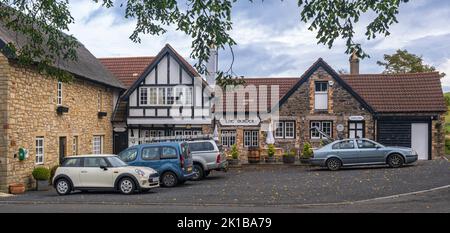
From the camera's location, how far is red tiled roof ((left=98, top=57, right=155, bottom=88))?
3250 cm

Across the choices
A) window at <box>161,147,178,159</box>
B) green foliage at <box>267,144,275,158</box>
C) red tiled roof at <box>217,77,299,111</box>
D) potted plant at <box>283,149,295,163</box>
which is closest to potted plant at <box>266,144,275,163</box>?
green foliage at <box>267,144,275,158</box>

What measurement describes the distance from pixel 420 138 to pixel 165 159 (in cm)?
1721

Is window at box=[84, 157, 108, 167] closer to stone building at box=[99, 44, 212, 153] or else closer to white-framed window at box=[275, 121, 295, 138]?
stone building at box=[99, 44, 212, 153]

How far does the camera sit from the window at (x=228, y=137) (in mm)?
30453

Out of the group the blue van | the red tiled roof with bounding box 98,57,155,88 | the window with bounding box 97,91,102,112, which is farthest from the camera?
the red tiled roof with bounding box 98,57,155,88

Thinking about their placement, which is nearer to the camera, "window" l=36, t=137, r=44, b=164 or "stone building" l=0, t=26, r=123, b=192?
"stone building" l=0, t=26, r=123, b=192

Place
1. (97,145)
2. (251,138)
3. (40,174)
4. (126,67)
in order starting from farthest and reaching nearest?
(126,67), (251,138), (97,145), (40,174)

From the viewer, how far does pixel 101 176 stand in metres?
16.8

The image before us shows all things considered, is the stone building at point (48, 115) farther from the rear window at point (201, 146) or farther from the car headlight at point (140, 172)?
the rear window at point (201, 146)

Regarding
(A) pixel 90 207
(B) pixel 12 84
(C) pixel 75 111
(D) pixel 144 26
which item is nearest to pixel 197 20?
(D) pixel 144 26

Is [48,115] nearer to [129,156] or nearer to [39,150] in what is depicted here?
[39,150]

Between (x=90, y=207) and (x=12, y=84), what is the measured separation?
7.97 metres

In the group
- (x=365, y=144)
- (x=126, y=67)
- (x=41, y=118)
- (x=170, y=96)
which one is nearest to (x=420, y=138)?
(x=365, y=144)

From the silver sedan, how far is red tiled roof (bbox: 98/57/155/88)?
1422 centimetres
